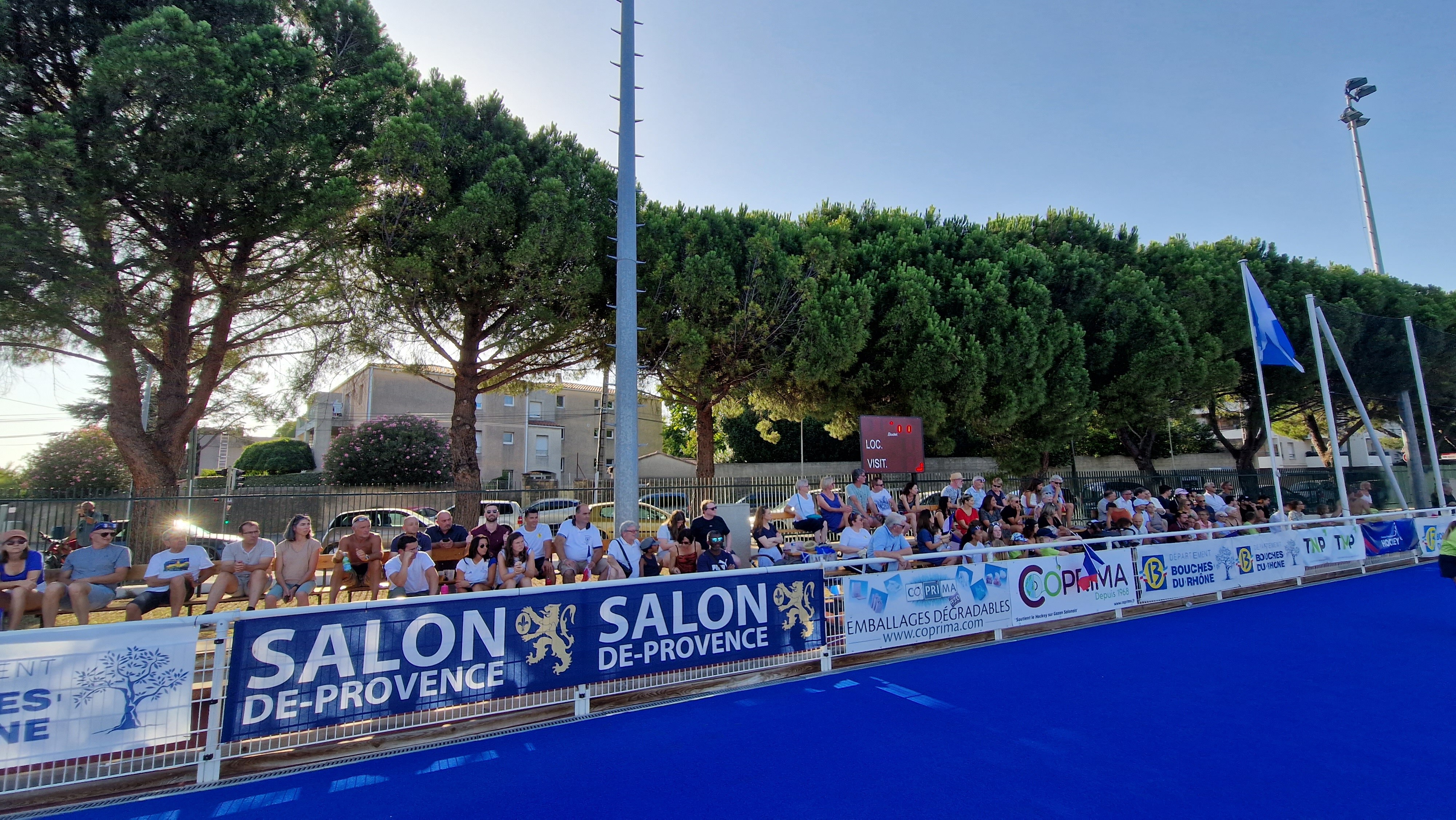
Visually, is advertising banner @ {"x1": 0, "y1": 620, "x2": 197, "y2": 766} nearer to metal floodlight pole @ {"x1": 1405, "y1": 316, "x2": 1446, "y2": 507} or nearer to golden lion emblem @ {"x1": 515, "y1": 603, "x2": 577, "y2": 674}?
golden lion emblem @ {"x1": 515, "y1": 603, "x2": 577, "y2": 674}

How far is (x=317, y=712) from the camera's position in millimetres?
4945

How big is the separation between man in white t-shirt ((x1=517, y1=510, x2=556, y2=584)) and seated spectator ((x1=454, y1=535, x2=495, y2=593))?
600mm

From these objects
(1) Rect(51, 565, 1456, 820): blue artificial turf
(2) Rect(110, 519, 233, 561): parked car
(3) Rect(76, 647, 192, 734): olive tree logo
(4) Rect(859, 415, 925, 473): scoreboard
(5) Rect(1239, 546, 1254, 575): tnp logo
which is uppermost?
(4) Rect(859, 415, 925, 473): scoreboard

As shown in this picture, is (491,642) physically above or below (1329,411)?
below

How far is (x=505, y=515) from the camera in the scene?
16438 mm

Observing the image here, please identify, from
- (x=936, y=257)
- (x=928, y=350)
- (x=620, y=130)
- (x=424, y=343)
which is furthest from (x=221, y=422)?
(x=936, y=257)

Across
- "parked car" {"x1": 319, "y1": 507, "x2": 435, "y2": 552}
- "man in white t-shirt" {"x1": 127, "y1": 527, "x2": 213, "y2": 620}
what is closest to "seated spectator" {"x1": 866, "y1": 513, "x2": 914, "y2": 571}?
"man in white t-shirt" {"x1": 127, "y1": 527, "x2": 213, "y2": 620}

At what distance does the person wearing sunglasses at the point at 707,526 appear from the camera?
9.69m

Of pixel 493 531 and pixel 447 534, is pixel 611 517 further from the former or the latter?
pixel 493 531

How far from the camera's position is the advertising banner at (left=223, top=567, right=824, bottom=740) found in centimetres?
488

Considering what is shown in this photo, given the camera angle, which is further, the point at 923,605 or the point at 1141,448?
the point at 1141,448

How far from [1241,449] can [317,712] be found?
111 ft

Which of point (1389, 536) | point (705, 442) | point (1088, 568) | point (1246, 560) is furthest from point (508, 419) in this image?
point (1389, 536)

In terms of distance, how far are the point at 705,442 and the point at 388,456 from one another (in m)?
16.0
